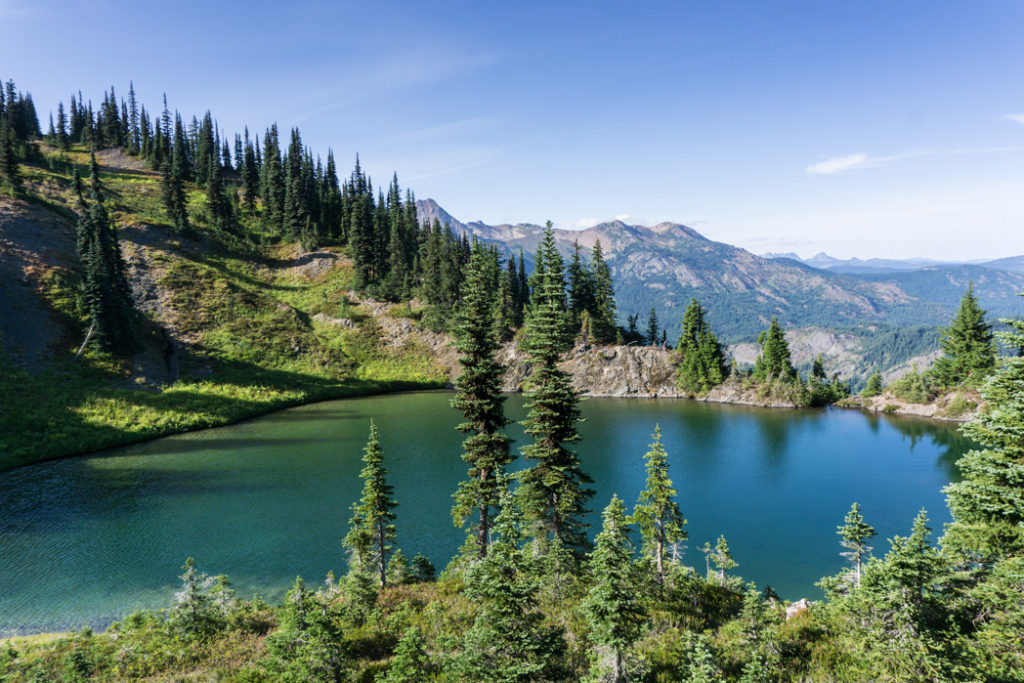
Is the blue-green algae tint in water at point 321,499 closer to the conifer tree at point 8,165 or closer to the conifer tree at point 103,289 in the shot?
the conifer tree at point 103,289

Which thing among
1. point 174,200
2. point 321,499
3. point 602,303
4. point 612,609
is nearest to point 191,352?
point 174,200

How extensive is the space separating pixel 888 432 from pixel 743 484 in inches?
1810

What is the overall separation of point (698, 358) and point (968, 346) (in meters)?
47.5

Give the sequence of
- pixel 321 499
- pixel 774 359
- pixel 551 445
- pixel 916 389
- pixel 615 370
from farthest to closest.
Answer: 1. pixel 615 370
2. pixel 774 359
3. pixel 916 389
4. pixel 321 499
5. pixel 551 445

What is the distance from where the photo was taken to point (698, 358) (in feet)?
364

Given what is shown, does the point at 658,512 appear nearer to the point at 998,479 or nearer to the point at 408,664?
the point at 998,479

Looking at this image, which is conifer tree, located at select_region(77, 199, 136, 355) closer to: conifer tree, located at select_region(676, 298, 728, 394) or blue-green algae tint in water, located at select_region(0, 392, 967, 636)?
blue-green algae tint in water, located at select_region(0, 392, 967, 636)

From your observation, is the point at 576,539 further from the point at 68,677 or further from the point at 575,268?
the point at 575,268

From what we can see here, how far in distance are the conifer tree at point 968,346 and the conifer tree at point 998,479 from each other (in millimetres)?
92442

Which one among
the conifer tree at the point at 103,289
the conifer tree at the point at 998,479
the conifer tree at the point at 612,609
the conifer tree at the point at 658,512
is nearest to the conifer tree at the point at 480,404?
the conifer tree at the point at 658,512

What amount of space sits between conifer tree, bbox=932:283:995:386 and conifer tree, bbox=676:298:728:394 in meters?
40.2

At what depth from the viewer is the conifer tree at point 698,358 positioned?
108688 mm

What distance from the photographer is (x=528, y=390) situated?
27484 mm

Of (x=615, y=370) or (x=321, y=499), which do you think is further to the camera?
(x=615, y=370)
